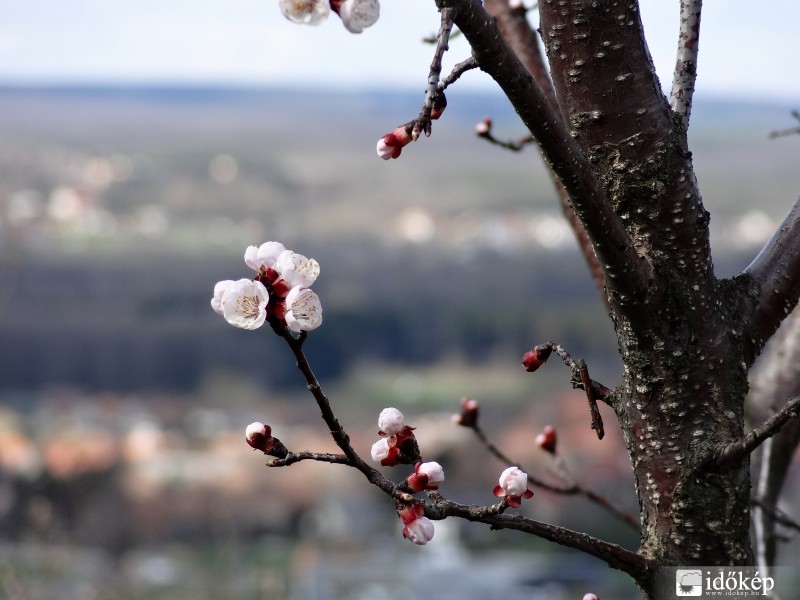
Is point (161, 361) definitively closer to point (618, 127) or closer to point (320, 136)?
point (320, 136)

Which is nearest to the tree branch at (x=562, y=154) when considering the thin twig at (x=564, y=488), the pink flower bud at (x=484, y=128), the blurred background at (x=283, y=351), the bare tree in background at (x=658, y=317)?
the bare tree in background at (x=658, y=317)

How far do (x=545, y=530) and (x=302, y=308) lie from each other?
139 millimetres

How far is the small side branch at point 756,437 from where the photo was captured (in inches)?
12.9

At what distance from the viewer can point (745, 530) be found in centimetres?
41

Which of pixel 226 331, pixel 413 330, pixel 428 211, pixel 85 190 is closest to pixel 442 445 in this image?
pixel 413 330

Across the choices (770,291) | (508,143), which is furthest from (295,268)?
(508,143)

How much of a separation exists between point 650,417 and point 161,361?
2568 millimetres

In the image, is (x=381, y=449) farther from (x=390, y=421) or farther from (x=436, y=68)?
(x=436, y=68)

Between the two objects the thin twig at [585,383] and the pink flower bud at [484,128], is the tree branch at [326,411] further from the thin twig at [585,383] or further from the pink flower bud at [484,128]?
the pink flower bud at [484,128]

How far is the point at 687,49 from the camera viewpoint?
1.51 feet

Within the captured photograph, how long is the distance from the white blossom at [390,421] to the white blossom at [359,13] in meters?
0.17

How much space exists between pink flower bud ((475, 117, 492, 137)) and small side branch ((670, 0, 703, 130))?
0.23m

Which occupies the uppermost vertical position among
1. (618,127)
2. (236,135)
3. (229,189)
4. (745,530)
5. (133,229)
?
(236,135)

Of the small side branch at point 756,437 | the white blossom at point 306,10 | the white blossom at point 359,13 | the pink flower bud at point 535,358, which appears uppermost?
the white blossom at point 306,10
